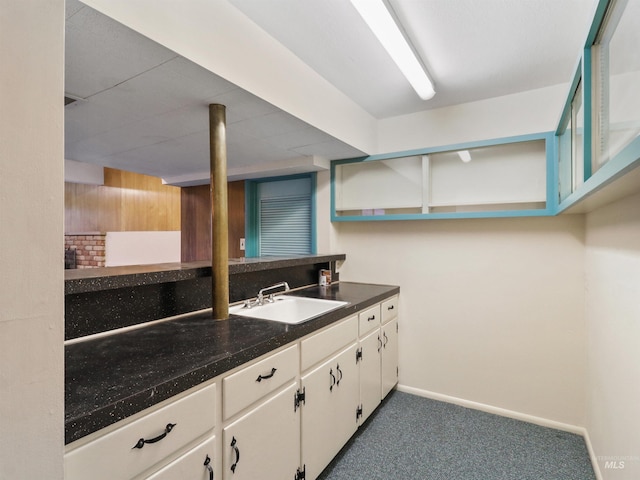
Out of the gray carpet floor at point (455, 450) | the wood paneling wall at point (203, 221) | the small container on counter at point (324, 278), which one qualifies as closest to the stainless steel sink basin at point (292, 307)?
the small container on counter at point (324, 278)

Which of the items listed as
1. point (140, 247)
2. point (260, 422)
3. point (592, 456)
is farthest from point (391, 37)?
point (140, 247)

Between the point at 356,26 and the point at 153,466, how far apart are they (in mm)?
2002

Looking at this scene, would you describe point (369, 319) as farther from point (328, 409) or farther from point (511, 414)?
point (511, 414)

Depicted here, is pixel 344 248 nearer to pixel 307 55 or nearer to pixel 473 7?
pixel 307 55

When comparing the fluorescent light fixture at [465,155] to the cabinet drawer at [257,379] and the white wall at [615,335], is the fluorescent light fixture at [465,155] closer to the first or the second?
the white wall at [615,335]

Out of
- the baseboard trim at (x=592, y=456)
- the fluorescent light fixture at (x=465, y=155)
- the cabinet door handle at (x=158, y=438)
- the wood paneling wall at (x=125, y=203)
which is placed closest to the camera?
the cabinet door handle at (x=158, y=438)

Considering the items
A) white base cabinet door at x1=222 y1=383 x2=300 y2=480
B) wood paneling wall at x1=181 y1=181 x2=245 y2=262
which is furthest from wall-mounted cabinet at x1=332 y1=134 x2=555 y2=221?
white base cabinet door at x1=222 y1=383 x2=300 y2=480

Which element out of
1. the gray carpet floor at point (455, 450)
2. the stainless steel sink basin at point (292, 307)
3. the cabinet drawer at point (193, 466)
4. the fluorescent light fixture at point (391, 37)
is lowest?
the gray carpet floor at point (455, 450)

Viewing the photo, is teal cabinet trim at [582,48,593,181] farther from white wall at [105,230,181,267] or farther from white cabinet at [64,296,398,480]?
white wall at [105,230,181,267]

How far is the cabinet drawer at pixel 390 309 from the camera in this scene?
2.60m

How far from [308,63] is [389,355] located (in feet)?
7.24

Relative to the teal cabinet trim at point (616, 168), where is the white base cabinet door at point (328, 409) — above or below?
below

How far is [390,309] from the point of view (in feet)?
8.92

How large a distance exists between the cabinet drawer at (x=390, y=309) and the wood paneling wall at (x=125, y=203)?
3869 millimetres
